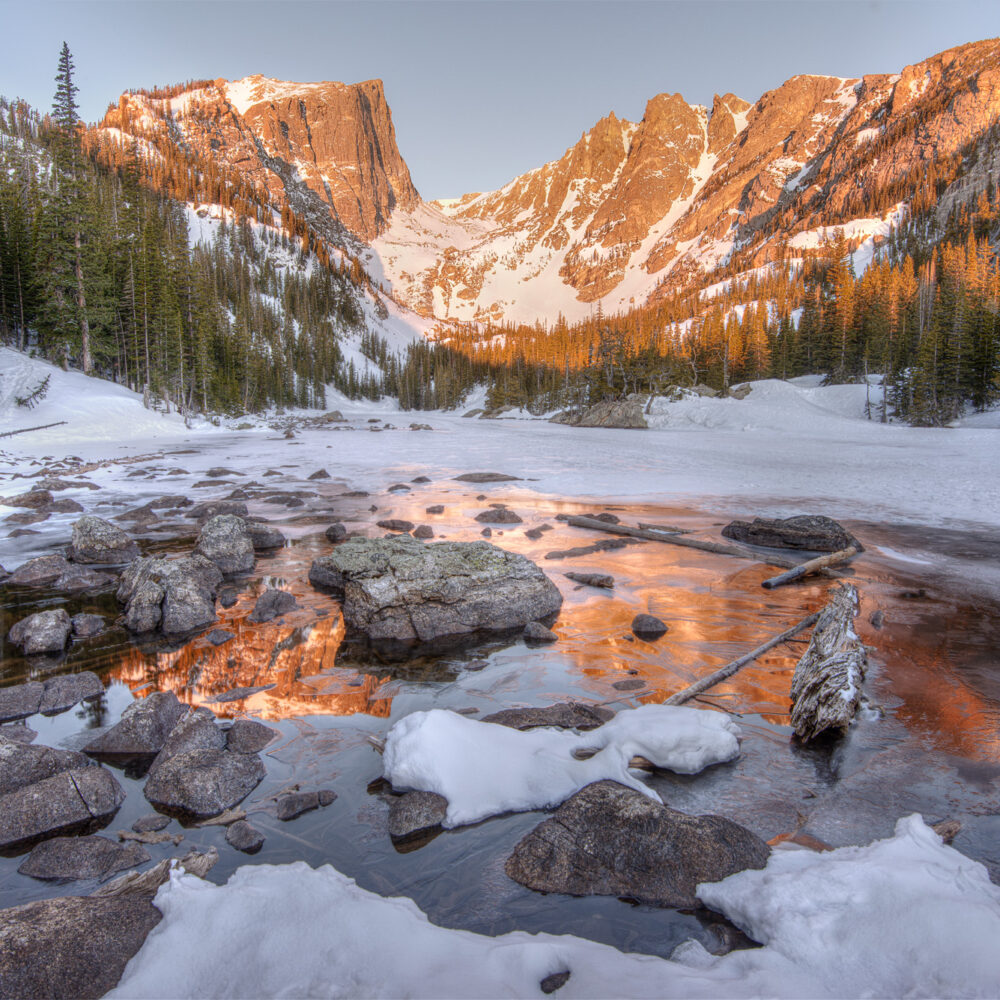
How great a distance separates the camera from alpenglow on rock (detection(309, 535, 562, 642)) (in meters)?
7.69

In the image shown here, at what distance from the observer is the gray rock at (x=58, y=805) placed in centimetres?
381

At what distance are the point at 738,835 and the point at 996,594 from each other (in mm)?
8754

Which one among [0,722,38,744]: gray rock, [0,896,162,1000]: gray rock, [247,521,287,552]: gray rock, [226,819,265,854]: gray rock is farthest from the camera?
[247,521,287,552]: gray rock

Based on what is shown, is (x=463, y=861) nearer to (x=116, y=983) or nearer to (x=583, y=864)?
(x=583, y=864)

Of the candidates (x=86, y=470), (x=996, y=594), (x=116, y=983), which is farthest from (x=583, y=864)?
(x=86, y=470)

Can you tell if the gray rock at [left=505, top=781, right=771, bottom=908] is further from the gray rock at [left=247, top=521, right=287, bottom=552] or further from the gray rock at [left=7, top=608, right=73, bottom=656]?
→ the gray rock at [left=247, top=521, right=287, bottom=552]

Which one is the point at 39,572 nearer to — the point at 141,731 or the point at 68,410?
the point at 141,731

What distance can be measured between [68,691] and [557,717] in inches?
206

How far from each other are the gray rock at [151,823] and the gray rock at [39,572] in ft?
24.7

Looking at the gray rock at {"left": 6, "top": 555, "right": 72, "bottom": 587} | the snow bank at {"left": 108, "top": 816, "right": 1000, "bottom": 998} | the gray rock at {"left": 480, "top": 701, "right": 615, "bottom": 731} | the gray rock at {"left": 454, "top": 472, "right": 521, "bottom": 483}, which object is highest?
the gray rock at {"left": 454, "top": 472, "right": 521, "bottom": 483}

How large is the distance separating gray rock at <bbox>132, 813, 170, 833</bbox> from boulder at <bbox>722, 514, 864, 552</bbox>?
12199 mm

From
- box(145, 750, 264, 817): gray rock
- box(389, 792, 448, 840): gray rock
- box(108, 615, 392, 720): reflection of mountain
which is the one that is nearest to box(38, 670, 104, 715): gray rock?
box(108, 615, 392, 720): reflection of mountain

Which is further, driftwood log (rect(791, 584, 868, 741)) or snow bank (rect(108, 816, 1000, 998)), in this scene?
driftwood log (rect(791, 584, 868, 741))

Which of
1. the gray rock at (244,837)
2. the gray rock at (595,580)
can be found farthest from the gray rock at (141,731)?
the gray rock at (595,580)
